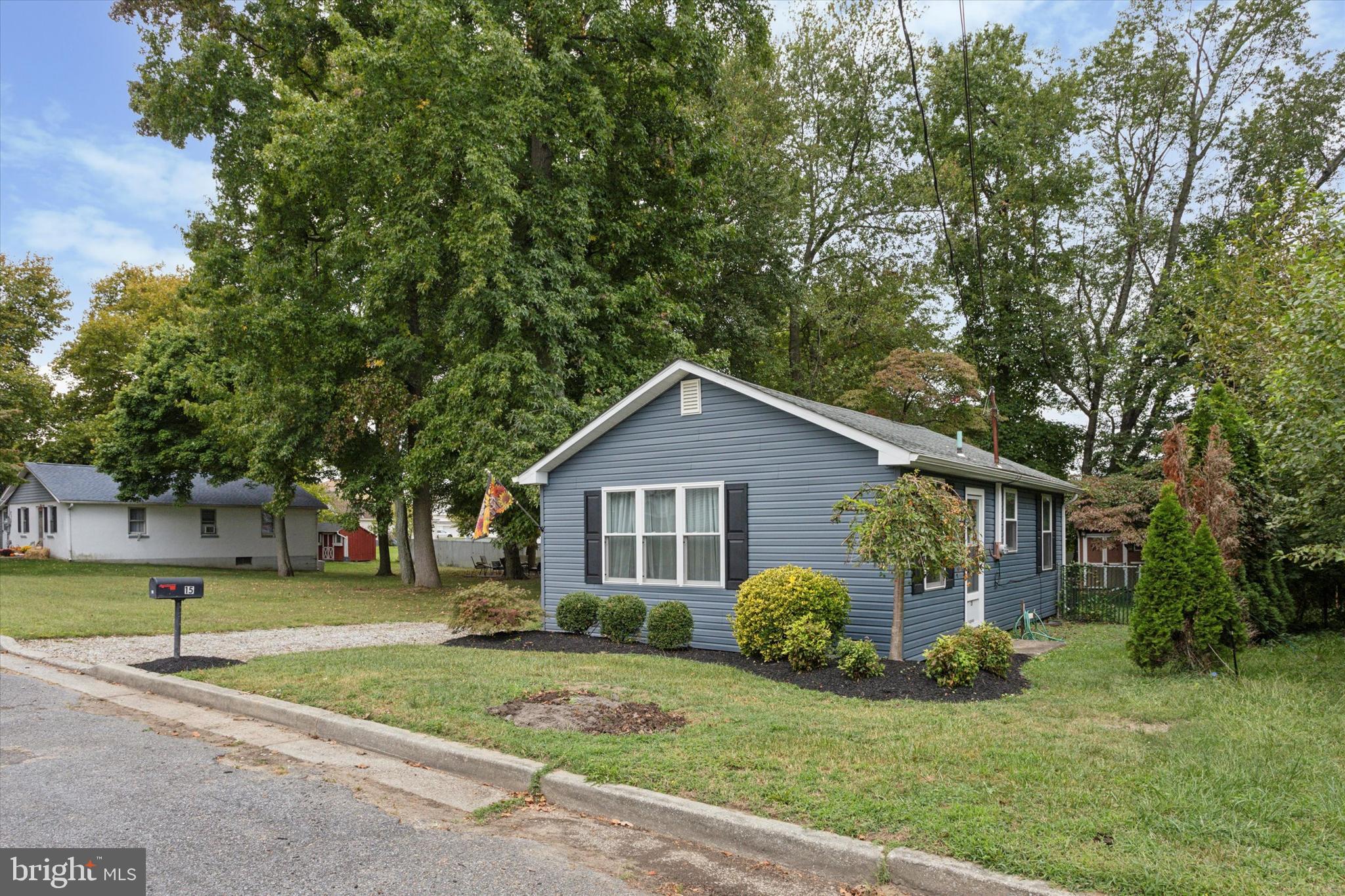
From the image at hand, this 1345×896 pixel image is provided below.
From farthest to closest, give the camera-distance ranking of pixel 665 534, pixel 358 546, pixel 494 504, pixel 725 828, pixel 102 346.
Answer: pixel 358 546 → pixel 102 346 → pixel 494 504 → pixel 665 534 → pixel 725 828

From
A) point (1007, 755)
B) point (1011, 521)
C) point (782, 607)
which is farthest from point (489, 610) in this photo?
point (1011, 521)

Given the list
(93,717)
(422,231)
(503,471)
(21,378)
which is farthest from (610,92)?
(21,378)

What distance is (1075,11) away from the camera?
12508 mm

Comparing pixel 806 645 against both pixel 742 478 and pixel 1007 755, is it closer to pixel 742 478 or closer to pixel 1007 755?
pixel 742 478

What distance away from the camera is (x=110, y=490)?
31.7m

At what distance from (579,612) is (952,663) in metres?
5.85

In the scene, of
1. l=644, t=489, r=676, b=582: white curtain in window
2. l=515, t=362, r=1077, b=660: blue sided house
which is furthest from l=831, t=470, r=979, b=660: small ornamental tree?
l=644, t=489, r=676, b=582: white curtain in window

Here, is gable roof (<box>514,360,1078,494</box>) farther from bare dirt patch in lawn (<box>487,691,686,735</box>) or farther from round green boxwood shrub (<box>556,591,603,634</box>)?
bare dirt patch in lawn (<box>487,691,686,735</box>)

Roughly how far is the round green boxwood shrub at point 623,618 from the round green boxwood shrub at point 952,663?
4509 mm

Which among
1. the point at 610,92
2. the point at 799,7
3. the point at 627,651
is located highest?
the point at 799,7

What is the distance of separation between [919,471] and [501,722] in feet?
21.2

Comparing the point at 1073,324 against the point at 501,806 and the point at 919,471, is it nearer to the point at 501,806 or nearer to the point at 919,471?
the point at 919,471

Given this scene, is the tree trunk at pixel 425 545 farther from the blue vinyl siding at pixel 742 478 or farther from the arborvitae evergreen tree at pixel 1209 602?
the arborvitae evergreen tree at pixel 1209 602

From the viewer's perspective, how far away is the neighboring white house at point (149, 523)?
1223 inches
